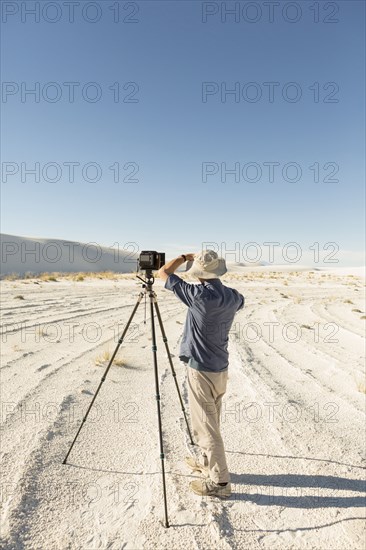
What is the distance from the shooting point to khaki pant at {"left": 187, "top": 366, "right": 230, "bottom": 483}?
3229 mm

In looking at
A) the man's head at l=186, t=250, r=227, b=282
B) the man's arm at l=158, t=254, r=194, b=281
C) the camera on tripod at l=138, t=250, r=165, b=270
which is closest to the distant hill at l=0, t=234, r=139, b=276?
the camera on tripod at l=138, t=250, r=165, b=270

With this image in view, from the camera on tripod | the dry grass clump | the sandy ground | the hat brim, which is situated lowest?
the sandy ground

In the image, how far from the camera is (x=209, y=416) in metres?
3.26

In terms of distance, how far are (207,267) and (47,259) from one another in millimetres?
60845

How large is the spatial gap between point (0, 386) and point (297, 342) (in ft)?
22.8

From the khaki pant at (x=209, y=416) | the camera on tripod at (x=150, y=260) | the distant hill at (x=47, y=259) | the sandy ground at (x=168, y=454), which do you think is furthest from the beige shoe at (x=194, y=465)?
the distant hill at (x=47, y=259)

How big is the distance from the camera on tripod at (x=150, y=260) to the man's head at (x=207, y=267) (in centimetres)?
44

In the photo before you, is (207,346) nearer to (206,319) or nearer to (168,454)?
(206,319)

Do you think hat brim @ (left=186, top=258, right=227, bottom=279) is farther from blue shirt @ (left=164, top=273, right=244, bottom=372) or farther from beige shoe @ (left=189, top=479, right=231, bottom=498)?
beige shoe @ (left=189, top=479, right=231, bottom=498)

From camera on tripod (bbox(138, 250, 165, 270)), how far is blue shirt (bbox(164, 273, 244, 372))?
33 centimetres

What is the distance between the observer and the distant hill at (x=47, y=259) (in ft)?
172

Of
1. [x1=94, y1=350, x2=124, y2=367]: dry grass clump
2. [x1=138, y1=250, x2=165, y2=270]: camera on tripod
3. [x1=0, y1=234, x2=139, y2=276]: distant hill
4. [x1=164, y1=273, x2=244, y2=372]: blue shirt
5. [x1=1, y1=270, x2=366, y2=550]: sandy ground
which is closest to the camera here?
[x1=1, y1=270, x2=366, y2=550]: sandy ground

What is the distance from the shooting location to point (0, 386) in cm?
556

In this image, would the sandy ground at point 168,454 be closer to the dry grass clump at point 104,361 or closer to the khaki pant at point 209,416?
the dry grass clump at point 104,361
